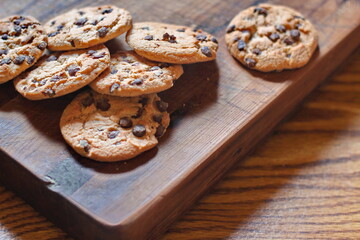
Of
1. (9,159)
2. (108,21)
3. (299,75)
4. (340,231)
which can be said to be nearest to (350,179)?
(340,231)

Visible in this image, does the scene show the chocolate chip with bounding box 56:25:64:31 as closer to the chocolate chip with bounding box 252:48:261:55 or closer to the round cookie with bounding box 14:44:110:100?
the round cookie with bounding box 14:44:110:100

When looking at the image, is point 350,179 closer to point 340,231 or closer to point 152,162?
point 340,231

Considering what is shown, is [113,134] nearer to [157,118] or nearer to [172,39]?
[157,118]

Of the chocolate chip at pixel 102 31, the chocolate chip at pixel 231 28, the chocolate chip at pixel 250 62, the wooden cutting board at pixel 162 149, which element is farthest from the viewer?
the chocolate chip at pixel 231 28

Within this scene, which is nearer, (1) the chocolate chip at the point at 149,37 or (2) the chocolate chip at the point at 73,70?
(2) the chocolate chip at the point at 73,70

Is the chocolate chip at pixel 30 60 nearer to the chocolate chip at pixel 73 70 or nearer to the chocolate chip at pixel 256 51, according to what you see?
the chocolate chip at pixel 73 70

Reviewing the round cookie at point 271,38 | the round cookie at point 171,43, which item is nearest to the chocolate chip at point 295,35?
the round cookie at point 271,38
